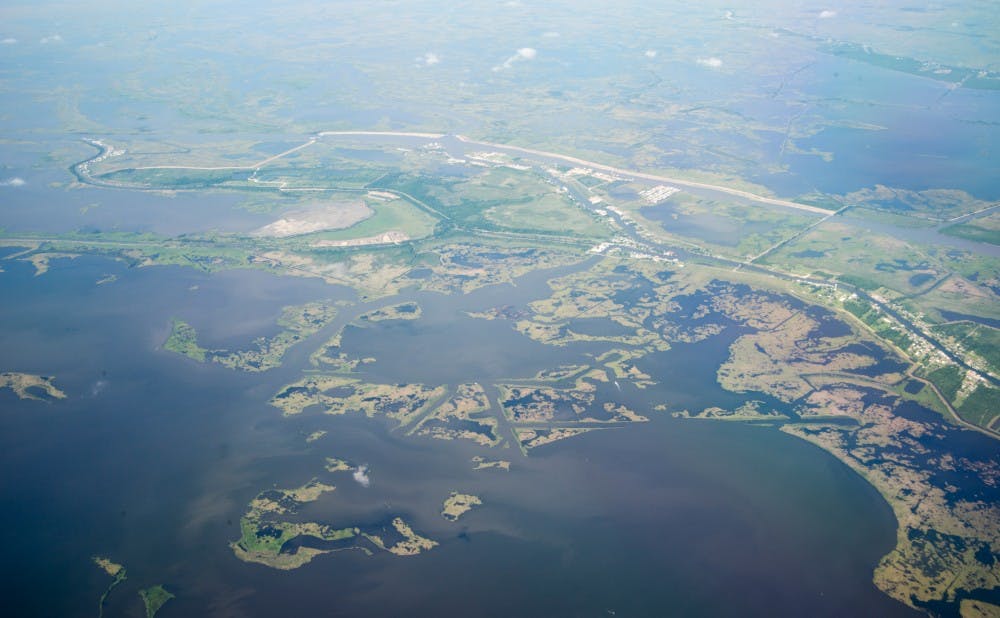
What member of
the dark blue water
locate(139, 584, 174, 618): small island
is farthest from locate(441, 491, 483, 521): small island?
locate(139, 584, 174, 618): small island

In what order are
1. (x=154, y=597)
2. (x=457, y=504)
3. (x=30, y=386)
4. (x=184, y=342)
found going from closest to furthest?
(x=154, y=597) → (x=457, y=504) → (x=30, y=386) → (x=184, y=342)

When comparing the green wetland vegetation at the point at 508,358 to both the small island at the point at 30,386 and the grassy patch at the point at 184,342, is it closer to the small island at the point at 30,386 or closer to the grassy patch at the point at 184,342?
the small island at the point at 30,386

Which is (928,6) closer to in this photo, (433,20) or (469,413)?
(433,20)

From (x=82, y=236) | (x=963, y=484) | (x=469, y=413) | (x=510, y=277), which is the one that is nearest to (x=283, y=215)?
(x=82, y=236)

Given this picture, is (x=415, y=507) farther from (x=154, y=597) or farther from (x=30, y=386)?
(x=30, y=386)

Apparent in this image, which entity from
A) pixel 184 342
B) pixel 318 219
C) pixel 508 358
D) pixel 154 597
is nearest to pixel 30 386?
pixel 184 342

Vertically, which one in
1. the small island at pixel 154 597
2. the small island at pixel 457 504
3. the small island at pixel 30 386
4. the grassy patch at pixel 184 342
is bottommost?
the small island at pixel 154 597

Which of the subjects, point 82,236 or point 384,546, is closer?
point 384,546

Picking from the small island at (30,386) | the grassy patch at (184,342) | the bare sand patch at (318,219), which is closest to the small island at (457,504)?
the grassy patch at (184,342)

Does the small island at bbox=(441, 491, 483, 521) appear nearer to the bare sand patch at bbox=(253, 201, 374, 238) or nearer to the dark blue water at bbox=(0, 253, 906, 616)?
the dark blue water at bbox=(0, 253, 906, 616)

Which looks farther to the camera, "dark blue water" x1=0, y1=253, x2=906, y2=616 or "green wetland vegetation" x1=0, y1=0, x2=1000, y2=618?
"green wetland vegetation" x1=0, y1=0, x2=1000, y2=618

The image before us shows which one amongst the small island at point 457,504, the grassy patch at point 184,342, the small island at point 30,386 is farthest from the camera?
the grassy patch at point 184,342
